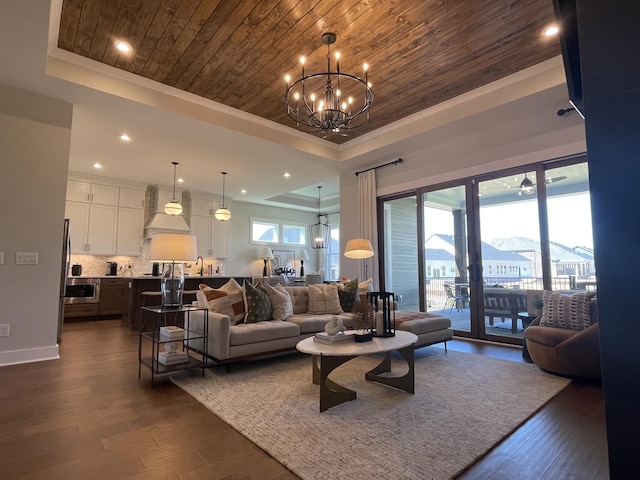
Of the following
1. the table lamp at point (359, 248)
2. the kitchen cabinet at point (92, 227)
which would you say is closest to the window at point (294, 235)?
the kitchen cabinet at point (92, 227)

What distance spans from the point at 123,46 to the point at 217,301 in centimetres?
279

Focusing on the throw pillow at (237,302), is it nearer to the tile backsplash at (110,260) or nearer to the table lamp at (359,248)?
the table lamp at (359,248)

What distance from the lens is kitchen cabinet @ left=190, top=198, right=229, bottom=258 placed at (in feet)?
28.9

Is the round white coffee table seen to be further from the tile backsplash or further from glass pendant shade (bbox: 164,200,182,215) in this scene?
the tile backsplash

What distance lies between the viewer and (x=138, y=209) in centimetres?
806

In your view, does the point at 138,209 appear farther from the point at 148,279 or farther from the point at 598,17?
the point at 598,17

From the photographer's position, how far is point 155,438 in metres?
2.07

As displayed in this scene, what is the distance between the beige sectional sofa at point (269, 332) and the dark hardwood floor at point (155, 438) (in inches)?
22.0

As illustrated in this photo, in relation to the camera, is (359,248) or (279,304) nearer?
(279,304)

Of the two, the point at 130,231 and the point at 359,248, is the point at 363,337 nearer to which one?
the point at 359,248

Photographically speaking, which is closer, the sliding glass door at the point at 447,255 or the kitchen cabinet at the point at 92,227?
the sliding glass door at the point at 447,255

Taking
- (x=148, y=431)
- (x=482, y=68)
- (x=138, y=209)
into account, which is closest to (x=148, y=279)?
(x=138, y=209)

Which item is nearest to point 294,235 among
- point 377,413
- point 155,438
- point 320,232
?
point 320,232

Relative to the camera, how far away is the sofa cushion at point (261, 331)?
11.0 feet
